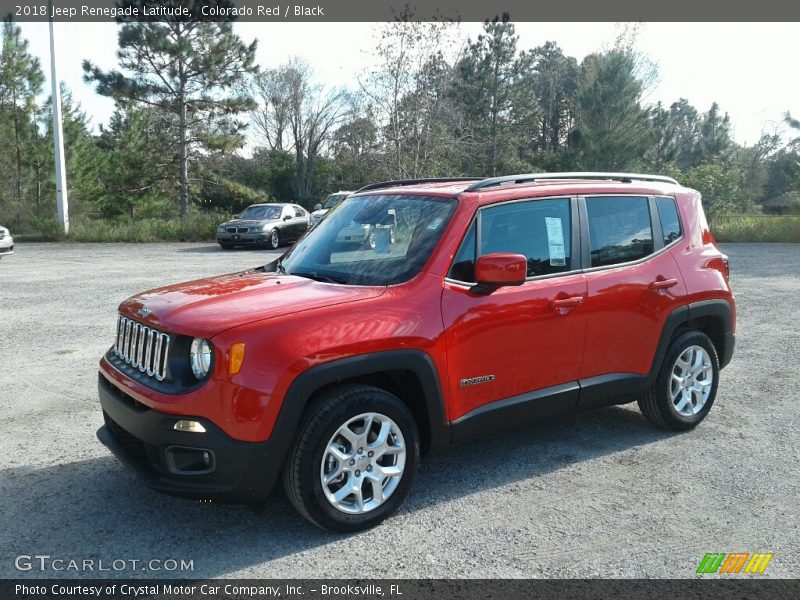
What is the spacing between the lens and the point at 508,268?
12.8ft

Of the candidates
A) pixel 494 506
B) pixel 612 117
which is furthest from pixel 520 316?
pixel 612 117

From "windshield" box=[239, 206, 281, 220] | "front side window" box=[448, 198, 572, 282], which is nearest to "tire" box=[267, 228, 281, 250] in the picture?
"windshield" box=[239, 206, 281, 220]

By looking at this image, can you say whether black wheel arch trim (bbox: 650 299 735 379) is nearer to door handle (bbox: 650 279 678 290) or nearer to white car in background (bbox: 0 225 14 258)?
door handle (bbox: 650 279 678 290)

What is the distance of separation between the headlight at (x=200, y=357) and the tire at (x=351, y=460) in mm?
560

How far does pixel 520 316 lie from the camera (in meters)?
4.21

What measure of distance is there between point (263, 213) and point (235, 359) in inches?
850

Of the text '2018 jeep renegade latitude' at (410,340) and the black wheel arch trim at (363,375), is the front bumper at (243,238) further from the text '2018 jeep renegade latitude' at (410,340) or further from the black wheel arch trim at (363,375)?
the black wheel arch trim at (363,375)

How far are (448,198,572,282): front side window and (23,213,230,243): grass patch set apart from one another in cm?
2504

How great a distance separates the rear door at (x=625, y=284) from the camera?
464 centimetres

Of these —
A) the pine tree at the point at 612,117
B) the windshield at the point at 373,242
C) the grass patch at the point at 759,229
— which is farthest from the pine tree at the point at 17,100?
the windshield at the point at 373,242

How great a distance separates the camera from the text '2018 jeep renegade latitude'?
3.40 meters

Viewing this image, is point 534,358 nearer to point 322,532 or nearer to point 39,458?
point 322,532

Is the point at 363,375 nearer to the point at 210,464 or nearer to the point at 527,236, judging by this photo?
the point at 210,464

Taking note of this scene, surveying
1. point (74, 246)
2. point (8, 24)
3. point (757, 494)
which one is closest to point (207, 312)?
point (757, 494)
